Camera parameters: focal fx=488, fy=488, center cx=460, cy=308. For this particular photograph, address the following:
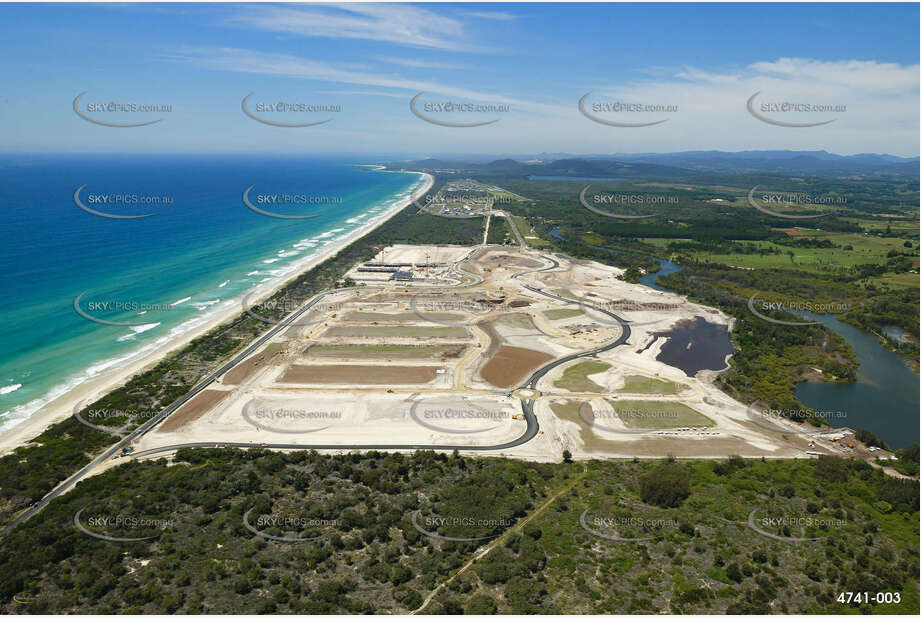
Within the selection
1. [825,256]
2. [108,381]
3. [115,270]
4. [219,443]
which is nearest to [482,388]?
[219,443]

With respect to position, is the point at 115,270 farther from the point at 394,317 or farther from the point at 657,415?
the point at 657,415

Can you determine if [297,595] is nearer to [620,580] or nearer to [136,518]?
[136,518]

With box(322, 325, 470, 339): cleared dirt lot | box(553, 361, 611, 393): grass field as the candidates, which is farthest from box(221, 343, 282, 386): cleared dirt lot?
box(553, 361, 611, 393): grass field

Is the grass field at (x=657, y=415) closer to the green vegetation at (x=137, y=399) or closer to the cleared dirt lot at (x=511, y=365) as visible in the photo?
the cleared dirt lot at (x=511, y=365)

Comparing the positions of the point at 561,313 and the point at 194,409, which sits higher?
the point at 561,313

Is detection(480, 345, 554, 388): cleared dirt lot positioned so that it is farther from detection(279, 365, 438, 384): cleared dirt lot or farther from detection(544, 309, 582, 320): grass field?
detection(544, 309, 582, 320): grass field
